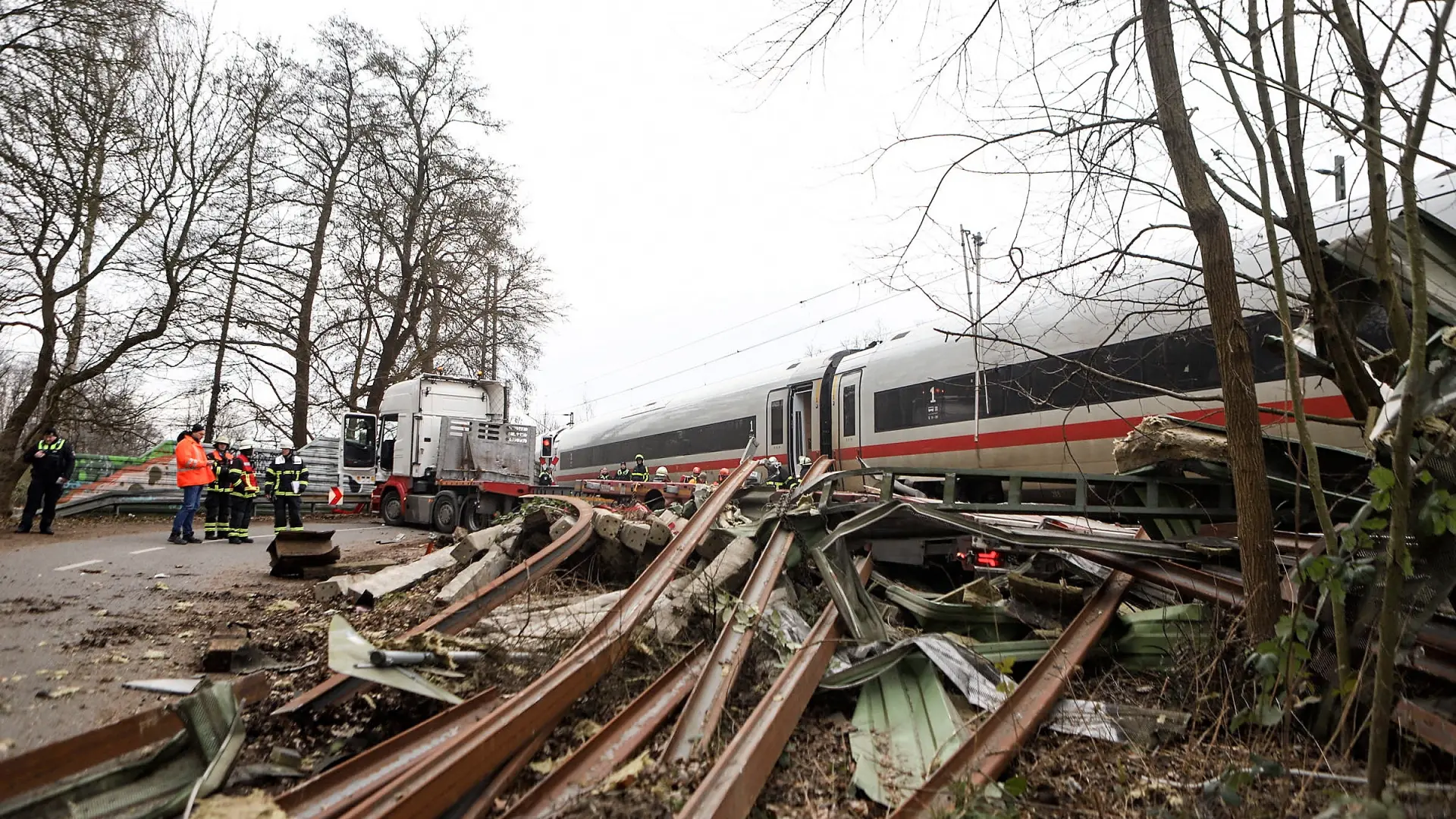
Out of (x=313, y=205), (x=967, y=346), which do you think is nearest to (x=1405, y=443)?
(x=967, y=346)

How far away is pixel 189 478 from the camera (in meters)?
11.8

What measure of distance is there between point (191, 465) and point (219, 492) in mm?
624

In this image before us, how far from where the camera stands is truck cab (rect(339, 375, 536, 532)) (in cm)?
1581

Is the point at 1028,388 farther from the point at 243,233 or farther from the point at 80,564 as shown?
the point at 243,233

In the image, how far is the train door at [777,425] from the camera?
15.2 m

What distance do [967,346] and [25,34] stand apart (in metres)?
13.5

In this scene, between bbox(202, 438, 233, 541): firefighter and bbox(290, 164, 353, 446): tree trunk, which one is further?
bbox(290, 164, 353, 446): tree trunk

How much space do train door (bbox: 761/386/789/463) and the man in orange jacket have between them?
9459 millimetres

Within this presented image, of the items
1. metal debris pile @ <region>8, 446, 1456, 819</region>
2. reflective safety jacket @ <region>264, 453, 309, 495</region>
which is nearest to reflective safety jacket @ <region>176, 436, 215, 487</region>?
reflective safety jacket @ <region>264, 453, 309, 495</region>

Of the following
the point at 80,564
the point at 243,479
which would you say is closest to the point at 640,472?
the point at 243,479

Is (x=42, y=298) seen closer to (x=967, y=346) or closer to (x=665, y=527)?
(x=665, y=527)

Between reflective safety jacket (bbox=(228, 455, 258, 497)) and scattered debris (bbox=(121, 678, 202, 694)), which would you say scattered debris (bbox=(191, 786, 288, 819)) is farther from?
reflective safety jacket (bbox=(228, 455, 258, 497))

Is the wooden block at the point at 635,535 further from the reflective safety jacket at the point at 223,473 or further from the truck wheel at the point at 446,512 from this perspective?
the truck wheel at the point at 446,512

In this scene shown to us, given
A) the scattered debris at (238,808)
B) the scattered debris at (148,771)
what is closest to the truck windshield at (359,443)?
the scattered debris at (148,771)
